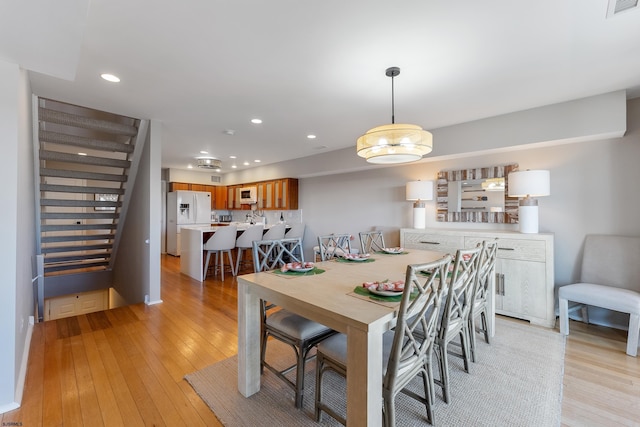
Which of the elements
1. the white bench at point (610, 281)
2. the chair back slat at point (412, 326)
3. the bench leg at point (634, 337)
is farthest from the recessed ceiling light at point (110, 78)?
the bench leg at point (634, 337)

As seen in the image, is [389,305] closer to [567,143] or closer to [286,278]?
[286,278]

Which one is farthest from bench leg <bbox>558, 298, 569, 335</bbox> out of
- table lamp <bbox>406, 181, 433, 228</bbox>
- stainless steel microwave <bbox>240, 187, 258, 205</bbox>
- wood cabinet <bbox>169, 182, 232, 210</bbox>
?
wood cabinet <bbox>169, 182, 232, 210</bbox>

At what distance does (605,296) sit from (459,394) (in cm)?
184

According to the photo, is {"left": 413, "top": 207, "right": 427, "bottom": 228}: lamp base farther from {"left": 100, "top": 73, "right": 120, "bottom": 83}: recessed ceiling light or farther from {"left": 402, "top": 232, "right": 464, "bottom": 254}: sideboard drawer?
{"left": 100, "top": 73, "right": 120, "bottom": 83}: recessed ceiling light

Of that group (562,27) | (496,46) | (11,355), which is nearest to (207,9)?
(496,46)

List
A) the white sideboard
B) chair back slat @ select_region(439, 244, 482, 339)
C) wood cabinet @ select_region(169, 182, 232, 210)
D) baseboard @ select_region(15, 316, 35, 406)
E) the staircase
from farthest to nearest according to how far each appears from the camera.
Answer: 1. wood cabinet @ select_region(169, 182, 232, 210)
2. the staircase
3. the white sideboard
4. baseboard @ select_region(15, 316, 35, 406)
5. chair back slat @ select_region(439, 244, 482, 339)

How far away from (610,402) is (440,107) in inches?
107

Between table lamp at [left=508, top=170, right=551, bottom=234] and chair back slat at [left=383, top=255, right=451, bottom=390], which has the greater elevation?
table lamp at [left=508, top=170, right=551, bottom=234]

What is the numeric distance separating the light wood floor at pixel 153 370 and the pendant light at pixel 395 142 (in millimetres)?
1919

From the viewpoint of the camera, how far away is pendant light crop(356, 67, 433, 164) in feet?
6.58

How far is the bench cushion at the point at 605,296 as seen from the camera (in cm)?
241

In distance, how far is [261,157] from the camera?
19.1 ft

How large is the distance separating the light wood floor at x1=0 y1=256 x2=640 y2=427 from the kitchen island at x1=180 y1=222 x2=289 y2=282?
1418 millimetres

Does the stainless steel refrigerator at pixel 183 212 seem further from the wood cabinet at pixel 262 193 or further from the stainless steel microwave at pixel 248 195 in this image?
the stainless steel microwave at pixel 248 195
